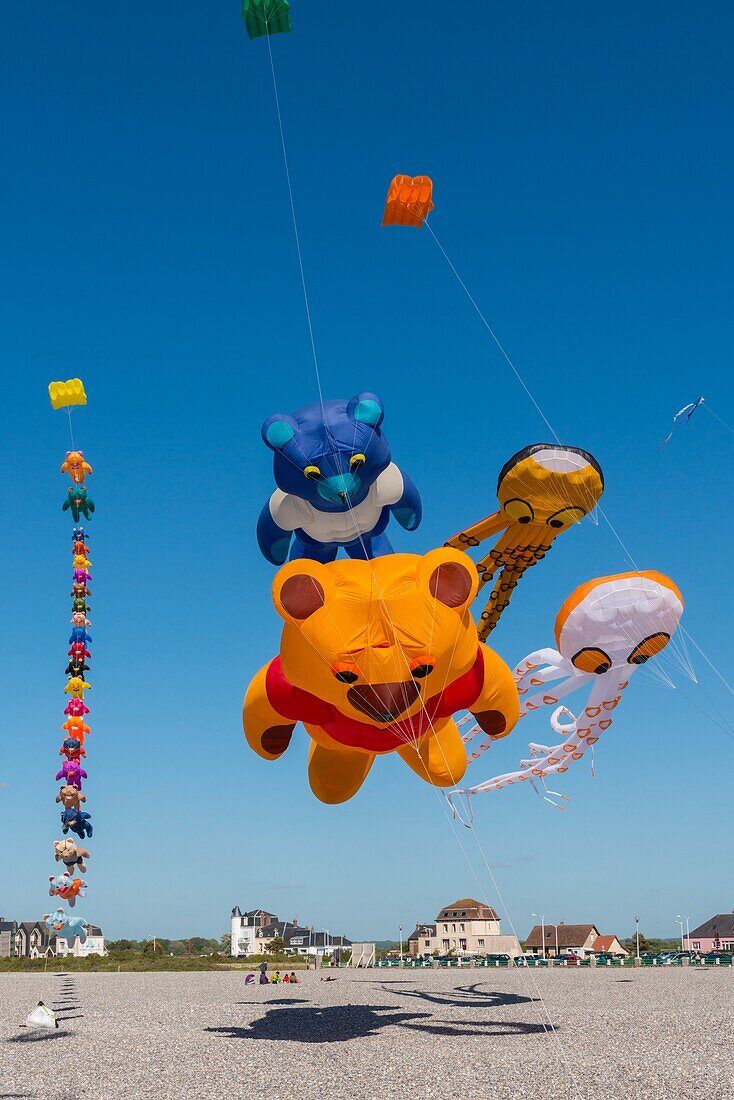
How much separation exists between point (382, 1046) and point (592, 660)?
7.41 meters

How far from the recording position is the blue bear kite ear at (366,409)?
1072cm

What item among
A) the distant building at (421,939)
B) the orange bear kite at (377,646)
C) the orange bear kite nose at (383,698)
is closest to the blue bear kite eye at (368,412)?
the orange bear kite at (377,646)

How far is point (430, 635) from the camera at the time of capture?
30.7ft

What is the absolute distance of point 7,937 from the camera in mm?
76000

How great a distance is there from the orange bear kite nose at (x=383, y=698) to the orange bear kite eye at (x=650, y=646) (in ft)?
11.0

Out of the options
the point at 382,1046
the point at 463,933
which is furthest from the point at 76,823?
the point at 463,933

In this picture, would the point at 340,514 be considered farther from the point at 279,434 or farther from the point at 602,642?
the point at 602,642

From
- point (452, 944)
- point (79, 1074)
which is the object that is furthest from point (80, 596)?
point (452, 944)

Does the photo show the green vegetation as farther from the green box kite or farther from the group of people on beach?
the green box kite

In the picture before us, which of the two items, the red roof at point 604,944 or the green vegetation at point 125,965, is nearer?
the green vegetation at point 125,965

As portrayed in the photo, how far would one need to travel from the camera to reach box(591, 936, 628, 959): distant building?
197ft

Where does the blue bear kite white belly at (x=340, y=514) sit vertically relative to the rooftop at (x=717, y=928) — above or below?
above

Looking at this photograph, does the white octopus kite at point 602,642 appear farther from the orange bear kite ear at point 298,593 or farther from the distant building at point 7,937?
the distant building at point 7,937

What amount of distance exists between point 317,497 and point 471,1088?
7.74m
